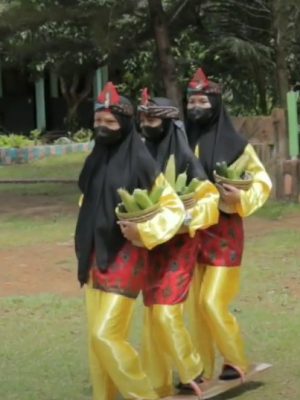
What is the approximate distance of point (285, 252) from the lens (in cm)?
948

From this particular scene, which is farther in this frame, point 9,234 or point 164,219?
point 9,234

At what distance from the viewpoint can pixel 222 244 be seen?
16.9 feet

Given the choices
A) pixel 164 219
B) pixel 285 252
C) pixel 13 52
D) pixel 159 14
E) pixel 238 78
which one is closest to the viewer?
pixel 164 219

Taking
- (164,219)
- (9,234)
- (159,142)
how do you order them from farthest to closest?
(9,234) → (159,142) → (164,219)

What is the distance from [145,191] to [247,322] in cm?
263

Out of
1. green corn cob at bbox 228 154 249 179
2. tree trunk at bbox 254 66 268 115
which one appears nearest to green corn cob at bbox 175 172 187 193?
green corn cob at bbox 228 154 249 179

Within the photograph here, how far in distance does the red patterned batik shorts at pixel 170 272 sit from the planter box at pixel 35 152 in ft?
52.7

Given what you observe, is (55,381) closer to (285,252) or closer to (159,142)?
(159,142)

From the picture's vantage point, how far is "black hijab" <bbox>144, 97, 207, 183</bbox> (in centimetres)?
486

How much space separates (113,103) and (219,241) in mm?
1110

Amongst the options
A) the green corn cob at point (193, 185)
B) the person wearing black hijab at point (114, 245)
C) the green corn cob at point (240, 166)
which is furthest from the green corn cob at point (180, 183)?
the green corn cob at point (240, 166)

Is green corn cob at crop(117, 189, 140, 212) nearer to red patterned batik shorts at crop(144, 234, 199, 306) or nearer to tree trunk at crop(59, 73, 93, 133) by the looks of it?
red patterned batik shorts at crop(144, 234, 199, 306)

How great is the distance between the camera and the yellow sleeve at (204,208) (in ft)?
15.2

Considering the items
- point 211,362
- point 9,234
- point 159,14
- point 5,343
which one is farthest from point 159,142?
point 159,14
